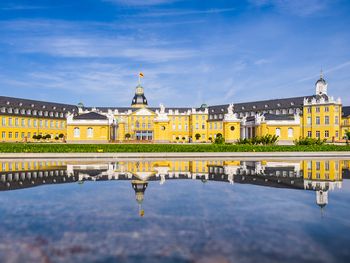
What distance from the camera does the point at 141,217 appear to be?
909cm

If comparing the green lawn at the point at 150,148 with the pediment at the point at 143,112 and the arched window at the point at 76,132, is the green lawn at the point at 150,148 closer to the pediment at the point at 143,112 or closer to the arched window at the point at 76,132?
the arched window at the point at 76,132

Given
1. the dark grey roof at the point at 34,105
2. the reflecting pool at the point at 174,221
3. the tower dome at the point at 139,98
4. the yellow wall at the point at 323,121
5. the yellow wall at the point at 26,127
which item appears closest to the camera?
the reflecting pool at the point at 174,221

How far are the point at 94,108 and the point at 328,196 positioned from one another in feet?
302

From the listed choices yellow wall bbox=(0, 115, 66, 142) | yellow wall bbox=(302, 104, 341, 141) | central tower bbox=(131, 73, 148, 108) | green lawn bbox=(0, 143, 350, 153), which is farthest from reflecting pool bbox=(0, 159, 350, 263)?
central tower bbox=(131, 73, 148, 108)

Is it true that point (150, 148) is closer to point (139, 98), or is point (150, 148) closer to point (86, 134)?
point (86, 134)

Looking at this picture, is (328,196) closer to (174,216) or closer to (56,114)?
(174,216)

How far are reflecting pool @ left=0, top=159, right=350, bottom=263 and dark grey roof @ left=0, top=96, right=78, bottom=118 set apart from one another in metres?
69.5

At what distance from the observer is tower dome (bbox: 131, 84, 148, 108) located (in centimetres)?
10638

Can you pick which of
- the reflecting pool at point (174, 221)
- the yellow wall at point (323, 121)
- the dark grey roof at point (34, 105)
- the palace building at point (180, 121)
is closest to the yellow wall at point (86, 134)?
the palace building at point (180, 121)

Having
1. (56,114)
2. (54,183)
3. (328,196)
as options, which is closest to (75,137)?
(56,114)

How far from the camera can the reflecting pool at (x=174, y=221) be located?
651cm

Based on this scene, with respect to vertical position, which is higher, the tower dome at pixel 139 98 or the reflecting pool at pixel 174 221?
the tower dome at pixel 139 98

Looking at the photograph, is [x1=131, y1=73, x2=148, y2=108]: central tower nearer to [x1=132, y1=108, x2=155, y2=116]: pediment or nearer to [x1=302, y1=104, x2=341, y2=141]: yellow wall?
[x1=132, y1=108, x2=155, y2=116]: pediment

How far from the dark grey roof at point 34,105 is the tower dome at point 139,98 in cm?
1953
